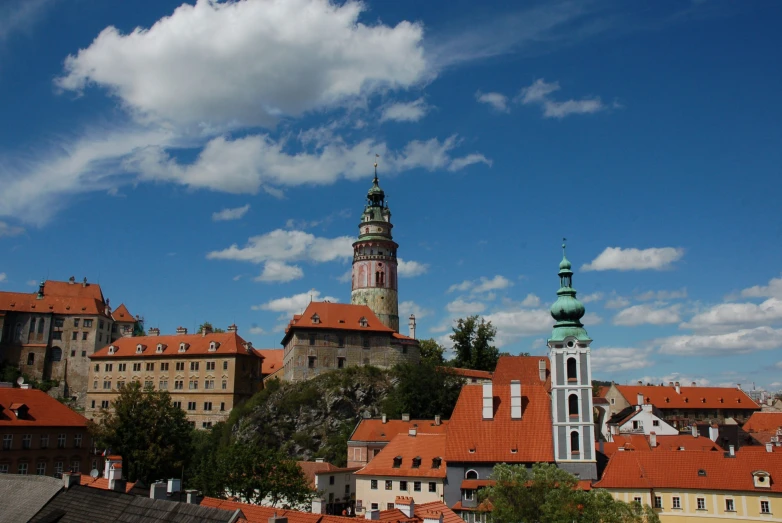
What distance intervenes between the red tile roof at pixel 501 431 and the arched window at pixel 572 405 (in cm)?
160

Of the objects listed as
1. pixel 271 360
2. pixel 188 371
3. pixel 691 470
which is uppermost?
pixel 271 360

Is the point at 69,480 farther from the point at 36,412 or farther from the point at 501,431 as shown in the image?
the point at 501,431

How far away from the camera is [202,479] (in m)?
40.0

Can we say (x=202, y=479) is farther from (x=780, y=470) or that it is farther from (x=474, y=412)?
(x=780, y=470)

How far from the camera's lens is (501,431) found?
151 ft

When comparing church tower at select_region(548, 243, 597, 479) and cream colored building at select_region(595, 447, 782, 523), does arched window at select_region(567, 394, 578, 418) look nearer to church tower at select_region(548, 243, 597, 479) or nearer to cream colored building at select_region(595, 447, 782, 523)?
church tower at select_region(548, 243, 597, 479)

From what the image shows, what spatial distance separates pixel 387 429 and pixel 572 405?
663 inches

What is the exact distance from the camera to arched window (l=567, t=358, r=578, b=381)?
4622 cm

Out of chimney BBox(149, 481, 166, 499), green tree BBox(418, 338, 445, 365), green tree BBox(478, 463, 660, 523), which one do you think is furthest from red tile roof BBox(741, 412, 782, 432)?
chimney BBox(149, 481, 166, 499)

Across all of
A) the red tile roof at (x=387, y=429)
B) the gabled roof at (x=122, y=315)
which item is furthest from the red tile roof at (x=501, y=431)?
the gabled roof at (x=122, y=315)

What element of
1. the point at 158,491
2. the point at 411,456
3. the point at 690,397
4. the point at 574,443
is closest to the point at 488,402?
the point at 574,443

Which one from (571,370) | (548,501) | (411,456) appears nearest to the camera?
(548,501)

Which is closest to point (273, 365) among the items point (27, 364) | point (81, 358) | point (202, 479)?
point (81, 358)

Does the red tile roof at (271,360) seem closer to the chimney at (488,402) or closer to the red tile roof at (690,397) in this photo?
the red tile roof at (690,397)
